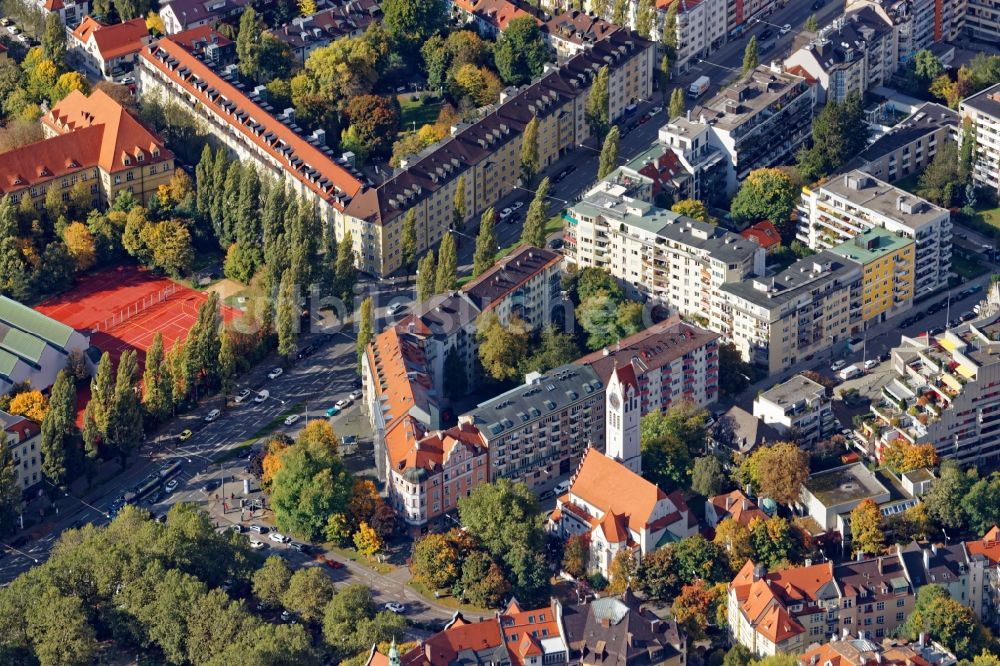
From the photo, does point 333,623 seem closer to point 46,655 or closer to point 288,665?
point 288,665

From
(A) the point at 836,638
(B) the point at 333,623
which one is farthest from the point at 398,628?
(A) the point at 836,638

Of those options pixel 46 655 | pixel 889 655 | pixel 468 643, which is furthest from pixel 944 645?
pixel 46 655

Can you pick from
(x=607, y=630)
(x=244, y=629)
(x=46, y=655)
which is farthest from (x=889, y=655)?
(x=46, y=655)

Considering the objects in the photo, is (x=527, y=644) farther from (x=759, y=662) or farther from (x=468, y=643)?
(x=759, y=662)

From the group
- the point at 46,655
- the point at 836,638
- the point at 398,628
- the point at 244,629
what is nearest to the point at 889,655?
the point at 836,638

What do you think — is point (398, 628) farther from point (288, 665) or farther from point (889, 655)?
point (889, 655)

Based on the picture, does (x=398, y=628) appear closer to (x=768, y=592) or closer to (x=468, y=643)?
(x=468, y=643)
